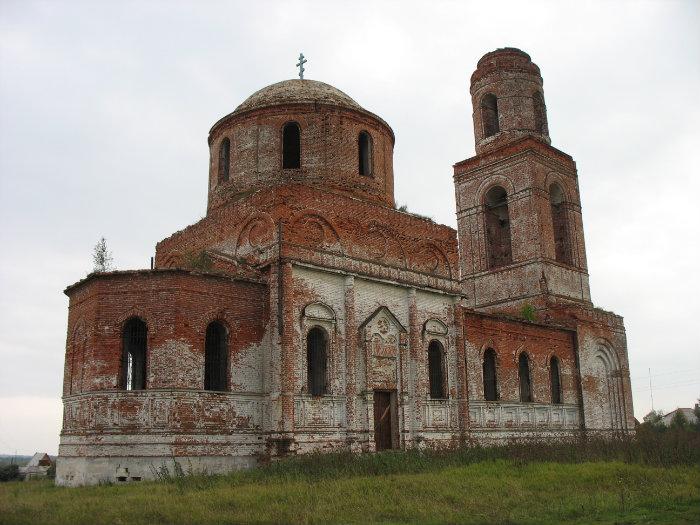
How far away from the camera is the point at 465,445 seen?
18.4 metres

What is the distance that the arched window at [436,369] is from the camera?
62.3ft

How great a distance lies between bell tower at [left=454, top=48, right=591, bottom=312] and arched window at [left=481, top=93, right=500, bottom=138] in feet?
0.13

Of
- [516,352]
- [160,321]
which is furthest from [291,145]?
[516,352]

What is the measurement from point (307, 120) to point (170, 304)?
779cm

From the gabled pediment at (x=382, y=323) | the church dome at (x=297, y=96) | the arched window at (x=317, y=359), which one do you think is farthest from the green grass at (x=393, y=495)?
the church dome at (x=297, y=96)

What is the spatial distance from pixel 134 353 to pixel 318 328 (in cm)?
437

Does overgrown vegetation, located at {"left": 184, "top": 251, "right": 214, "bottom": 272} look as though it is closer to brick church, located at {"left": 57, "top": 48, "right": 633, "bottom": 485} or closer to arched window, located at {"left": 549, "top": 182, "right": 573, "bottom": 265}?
brick church, located at {"left": 57, "top": 48, "right": 633, "bottom": 485}

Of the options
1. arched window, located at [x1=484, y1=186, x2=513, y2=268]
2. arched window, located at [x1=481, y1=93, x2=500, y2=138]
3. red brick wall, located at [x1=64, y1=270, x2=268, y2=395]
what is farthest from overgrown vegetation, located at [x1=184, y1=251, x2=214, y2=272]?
arched window, located at [x1=481, y1=93, x2=500, y2=138]

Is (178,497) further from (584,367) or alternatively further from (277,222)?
(584,367)

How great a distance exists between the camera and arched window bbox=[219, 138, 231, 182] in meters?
21.1

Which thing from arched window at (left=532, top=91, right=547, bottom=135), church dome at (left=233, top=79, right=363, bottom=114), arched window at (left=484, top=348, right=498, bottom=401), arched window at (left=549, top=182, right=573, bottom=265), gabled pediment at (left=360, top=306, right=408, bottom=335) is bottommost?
arched window at (left=484, top=348, right=498, bottom=401)

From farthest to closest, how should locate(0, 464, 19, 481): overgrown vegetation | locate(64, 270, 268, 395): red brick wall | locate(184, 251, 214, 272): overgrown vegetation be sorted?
locate(0, 464, 19, 481): overgrown vegetation, locate(184, 251, 214, 272): overgrown vegetation, locate(64, 270, 268, 395): red brick wall

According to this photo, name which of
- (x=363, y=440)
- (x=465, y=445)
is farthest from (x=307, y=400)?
(x=465, y=445)

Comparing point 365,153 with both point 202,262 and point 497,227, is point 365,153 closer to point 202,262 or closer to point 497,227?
point 202,262
